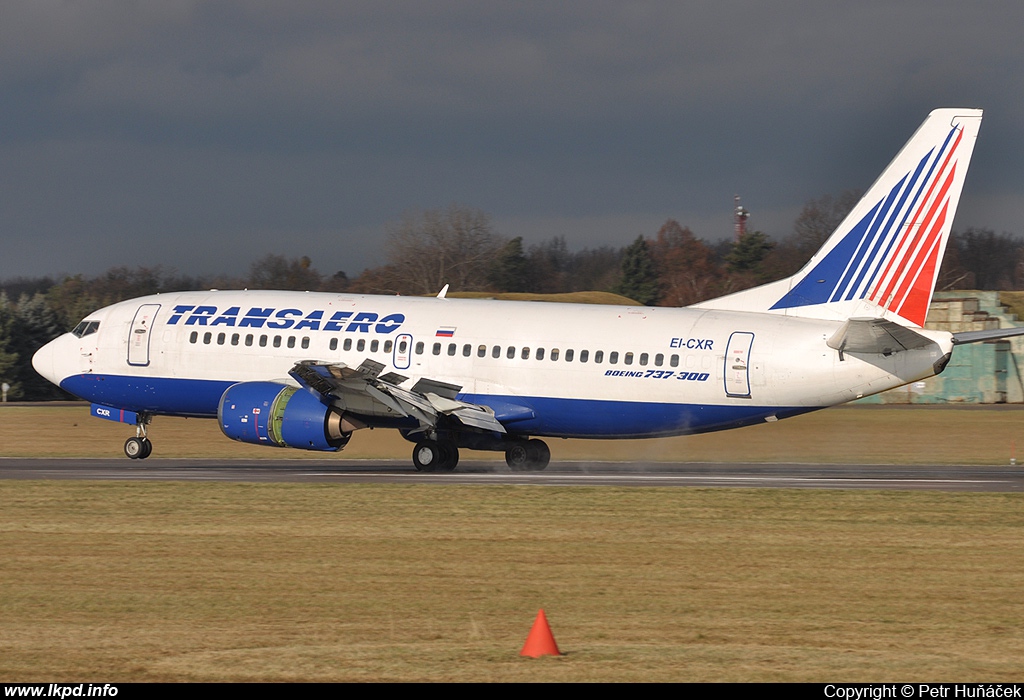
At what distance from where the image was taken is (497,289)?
114312 mm

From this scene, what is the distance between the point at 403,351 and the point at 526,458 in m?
4.20

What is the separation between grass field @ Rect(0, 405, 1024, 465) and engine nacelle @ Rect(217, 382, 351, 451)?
6.16 meters

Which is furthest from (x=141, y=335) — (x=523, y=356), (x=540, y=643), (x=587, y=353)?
(x=540, y=643)

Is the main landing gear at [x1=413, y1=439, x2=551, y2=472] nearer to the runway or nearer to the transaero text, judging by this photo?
the runway

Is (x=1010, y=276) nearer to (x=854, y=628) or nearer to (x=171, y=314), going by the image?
(x=171, y=314)

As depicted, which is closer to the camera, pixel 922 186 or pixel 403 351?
pixel 922 186

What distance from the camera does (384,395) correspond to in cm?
2950

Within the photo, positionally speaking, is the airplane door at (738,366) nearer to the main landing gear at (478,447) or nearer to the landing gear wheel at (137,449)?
the main landing gear at (478,447)

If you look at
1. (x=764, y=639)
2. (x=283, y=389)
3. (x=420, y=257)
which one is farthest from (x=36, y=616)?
(x=420, y=257)

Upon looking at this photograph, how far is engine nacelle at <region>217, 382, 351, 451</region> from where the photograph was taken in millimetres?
28891

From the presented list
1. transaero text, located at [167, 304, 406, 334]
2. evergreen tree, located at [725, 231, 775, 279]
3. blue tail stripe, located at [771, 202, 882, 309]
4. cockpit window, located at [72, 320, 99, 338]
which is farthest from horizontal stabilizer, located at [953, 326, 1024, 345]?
evergreen tree, located at [725, 231, 775, 279]

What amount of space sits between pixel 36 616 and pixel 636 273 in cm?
11191

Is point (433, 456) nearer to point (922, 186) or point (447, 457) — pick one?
point (447, 457)

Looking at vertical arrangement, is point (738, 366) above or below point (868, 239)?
below
